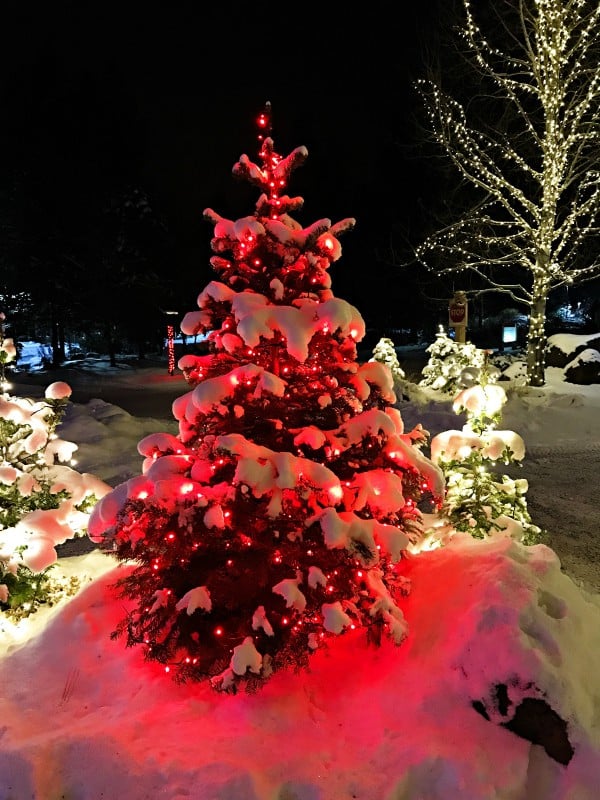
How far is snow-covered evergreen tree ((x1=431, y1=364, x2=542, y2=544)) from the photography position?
4.67 meters

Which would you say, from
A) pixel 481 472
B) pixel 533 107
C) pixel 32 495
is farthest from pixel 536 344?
pixel 32 495

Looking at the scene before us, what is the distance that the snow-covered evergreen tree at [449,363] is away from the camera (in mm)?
15359

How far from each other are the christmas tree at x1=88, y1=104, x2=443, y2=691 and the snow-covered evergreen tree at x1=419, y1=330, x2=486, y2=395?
39.0 ft

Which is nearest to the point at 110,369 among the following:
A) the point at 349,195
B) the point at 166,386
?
the point at 166,386

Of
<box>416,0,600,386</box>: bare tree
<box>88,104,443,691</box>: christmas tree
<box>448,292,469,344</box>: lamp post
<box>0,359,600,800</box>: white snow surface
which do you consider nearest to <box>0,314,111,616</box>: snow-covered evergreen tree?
<box>0,359,600,800</box>: white snow surface

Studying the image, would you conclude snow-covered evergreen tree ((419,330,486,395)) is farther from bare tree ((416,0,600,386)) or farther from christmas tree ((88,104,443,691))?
christmas tree ((88,104,443,691))

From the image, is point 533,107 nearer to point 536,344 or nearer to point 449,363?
point 536,344

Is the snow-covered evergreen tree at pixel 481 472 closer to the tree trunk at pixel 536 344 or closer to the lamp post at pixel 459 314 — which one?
the tree trunk at pixel 536 344

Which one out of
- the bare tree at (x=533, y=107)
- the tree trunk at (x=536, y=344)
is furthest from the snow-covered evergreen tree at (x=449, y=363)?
the bare tree at (x=533, y=107)

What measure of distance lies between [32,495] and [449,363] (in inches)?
501


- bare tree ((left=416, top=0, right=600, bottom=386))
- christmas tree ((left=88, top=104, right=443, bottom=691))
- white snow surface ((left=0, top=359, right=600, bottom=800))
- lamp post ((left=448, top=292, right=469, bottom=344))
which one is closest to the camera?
white snow surface ((left=0, top=359, right=600, bottom=800))

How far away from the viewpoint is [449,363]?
1566cm

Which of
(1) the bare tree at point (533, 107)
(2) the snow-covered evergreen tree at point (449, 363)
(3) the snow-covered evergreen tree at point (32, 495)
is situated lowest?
(2) the snow-covered evergreen tree at point (449, 363)

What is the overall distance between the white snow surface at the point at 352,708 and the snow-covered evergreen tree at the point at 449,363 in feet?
37.5
